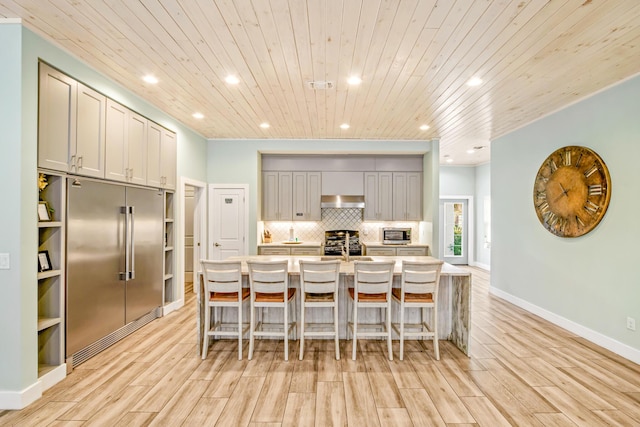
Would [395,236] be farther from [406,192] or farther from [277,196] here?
[277,196]

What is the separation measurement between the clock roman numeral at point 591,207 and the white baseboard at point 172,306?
5.55 meters

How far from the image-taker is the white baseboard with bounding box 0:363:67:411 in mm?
2449

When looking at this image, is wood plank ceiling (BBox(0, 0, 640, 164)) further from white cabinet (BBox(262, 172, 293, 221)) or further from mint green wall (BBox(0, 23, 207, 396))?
white cabinet (BBox(262, 172, 293, 221))

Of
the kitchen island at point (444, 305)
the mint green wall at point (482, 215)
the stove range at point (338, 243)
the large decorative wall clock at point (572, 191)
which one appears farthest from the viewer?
the mint green wall at point (482, 215)

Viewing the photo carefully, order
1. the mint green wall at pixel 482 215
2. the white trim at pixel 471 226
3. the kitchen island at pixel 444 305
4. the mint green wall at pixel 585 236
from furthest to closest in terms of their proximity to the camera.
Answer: the white trim at pixel 471 226 < the mint green wall at pixel 482 215 < the kitchen island at pixel 444 305 < the mint green wall at pixel 585 236

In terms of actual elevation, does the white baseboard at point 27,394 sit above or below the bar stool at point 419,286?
below

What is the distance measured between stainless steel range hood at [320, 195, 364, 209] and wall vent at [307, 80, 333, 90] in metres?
3.02

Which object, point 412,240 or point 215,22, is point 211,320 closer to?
point 215,22

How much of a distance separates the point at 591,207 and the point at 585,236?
38 centimetres

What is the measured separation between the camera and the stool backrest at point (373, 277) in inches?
128

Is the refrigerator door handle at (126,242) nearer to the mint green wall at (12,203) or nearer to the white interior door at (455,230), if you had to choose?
the mint green wall at (12,203)

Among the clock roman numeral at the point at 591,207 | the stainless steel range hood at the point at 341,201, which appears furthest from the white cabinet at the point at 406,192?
the clock roman numeral at the point at 591,207

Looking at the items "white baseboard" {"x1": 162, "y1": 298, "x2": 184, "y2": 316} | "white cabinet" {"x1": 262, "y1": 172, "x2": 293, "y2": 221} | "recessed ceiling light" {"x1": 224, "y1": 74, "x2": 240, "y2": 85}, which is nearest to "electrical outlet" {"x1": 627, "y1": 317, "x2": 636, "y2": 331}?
"recessed ceiling light" {"x1": 224, "y1": 74, "x2": 240, "y2": 85}

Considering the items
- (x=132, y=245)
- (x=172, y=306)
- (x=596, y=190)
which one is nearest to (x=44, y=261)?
(x=132, y=245)
